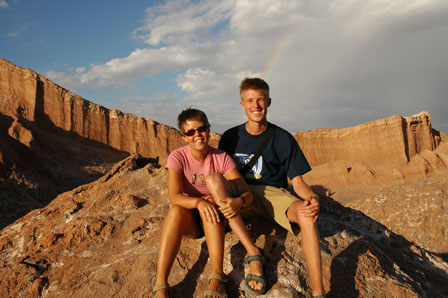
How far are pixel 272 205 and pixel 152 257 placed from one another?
1052 millimetres

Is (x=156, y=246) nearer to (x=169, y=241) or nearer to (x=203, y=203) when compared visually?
(x=169, y=241)

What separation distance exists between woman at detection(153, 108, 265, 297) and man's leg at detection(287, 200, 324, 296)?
317 mm

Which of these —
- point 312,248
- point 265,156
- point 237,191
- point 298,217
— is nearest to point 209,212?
point 237,191

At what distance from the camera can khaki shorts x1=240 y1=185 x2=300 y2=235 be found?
242cm

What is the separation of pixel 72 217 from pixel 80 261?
0.94 metres

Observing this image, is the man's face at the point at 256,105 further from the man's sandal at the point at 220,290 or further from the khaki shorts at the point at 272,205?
the man's sandal at the point at 220,290

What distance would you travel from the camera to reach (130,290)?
93.4 inches

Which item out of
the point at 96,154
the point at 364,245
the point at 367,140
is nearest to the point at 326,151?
the point at 367,140

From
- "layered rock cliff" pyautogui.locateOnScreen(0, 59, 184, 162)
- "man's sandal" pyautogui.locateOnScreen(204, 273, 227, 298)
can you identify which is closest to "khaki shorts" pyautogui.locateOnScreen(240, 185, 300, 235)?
"man's sandal" pyautogui.locateOnScreen(204, 273, 227, 298)

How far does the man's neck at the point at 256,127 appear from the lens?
284 centimetres

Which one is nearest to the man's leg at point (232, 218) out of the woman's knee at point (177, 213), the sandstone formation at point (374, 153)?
the woman's knee at point (177, 213)

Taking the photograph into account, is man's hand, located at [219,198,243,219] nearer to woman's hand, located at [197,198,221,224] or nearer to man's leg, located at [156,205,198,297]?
woman's hand, located at [197,198,221,224]

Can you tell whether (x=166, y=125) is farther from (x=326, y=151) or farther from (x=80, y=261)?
(x=80, y=261)

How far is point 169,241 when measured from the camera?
2.22 m
